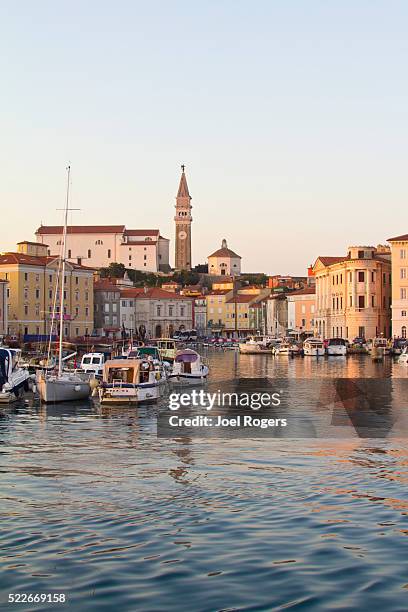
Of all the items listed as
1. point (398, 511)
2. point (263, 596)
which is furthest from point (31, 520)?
point (398, 511)

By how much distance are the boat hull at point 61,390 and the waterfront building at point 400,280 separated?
236 feet

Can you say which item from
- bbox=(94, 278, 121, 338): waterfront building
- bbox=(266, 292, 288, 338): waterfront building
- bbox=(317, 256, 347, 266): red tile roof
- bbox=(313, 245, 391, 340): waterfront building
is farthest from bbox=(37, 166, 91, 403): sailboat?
bbox=(266, 292, 288, 338): waterfront building

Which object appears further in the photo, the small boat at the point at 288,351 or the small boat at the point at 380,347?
the small boat at the point at 288,351

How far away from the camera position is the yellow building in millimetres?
110000

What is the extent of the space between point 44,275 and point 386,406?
272ft

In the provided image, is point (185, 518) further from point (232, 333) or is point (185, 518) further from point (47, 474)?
point (232, 333)

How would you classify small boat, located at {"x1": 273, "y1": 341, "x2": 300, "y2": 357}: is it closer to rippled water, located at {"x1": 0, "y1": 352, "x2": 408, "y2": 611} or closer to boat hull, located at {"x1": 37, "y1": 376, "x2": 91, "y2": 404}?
boat hull, located at {"x1": 37, "y1": 376, "x2": 91, "y2": 404}

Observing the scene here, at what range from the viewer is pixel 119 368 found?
3772 cm

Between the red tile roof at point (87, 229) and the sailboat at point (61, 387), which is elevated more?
the red tile roof at point (87, 229)

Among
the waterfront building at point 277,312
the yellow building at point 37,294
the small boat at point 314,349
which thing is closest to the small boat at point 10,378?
the small boat at point 314,349

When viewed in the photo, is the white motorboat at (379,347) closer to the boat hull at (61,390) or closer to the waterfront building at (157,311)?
the waterfront building at (157,311)

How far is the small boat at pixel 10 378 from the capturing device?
38125 millimetres

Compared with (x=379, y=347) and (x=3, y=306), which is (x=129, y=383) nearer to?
(x=379, y=347)

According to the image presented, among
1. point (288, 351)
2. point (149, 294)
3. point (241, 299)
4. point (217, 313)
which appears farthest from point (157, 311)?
point (288, 351)
